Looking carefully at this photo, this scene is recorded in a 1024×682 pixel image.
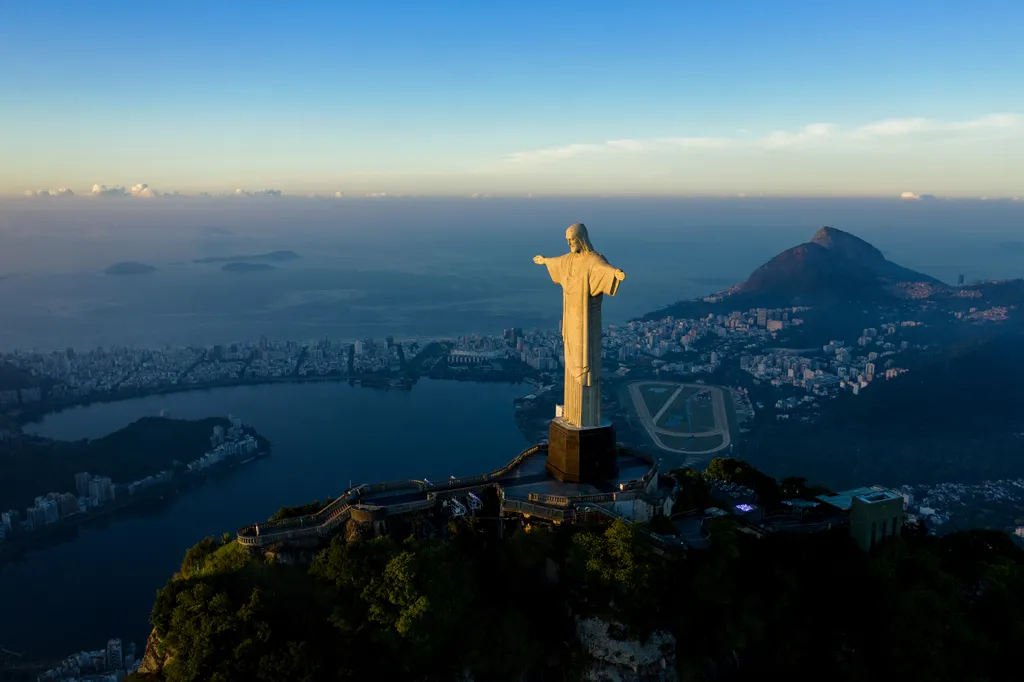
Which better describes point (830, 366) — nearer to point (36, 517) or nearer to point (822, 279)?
point (822, 279)

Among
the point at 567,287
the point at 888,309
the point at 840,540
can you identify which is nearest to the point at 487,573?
the point at 567,287

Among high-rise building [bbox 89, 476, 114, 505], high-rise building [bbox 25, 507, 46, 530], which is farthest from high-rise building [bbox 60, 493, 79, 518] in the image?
high-rise building [bbox 25, 507, 46, 530]

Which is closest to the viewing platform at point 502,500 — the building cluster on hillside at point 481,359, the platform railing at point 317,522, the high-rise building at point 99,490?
the platform railing at point 317,522

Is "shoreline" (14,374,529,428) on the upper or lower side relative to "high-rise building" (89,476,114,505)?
upper

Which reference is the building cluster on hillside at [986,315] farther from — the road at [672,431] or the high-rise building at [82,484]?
the high-rise building at [82,484]

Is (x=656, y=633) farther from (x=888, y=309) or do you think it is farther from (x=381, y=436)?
(x=888, y=309)

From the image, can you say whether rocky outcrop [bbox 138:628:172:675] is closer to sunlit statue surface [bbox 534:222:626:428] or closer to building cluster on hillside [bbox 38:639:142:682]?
sunlit statue surface [bbox 534:222:626:428]

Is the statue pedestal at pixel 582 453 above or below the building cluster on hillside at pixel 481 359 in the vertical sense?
above
